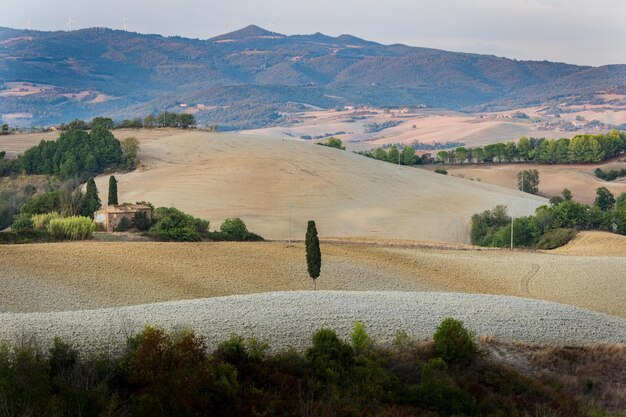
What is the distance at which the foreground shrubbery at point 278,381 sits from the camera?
18.6m

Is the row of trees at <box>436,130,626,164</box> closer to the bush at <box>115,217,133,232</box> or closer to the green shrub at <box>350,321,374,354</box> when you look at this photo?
the bush at <box>115,217,133,232</box>

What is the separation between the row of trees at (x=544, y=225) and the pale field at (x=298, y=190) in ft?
6.24

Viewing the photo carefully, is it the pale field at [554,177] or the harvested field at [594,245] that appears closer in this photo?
the harvested field at [594,245]

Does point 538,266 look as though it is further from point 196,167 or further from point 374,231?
point 196,167

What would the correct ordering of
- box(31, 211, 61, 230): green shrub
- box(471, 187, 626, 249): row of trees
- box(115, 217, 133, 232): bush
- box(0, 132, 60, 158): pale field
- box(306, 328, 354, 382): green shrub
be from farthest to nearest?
box(0, 132, 60, 158): pale field → box(471, 187, 626, 249): row of trees → box(115, 217, 133, 232): bush → box(31, 211, 61, 230): green shrub → box(306, 328, 354, 382): green shrub

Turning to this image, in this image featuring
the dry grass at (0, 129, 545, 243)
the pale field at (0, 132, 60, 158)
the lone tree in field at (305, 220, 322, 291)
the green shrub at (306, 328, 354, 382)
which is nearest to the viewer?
the green shrub at (306, 328, 354, 382)

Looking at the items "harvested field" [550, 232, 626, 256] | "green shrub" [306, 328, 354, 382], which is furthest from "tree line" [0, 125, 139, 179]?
"green shrub" [306, 328, 354, 382]

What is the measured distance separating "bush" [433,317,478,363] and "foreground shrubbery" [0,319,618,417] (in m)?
0.03

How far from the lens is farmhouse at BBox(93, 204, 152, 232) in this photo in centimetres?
5716

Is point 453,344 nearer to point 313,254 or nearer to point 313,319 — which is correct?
point 313,319

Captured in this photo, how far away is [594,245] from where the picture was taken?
62.1 meters

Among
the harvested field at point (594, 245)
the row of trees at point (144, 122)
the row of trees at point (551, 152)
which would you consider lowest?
the harvested field at point (594, 245)

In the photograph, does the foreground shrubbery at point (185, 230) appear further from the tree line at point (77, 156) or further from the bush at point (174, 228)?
the tree line at point (77, 156)

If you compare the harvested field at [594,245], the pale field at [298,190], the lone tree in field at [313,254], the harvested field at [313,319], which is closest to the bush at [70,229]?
the lone tree in field at [313,254]
